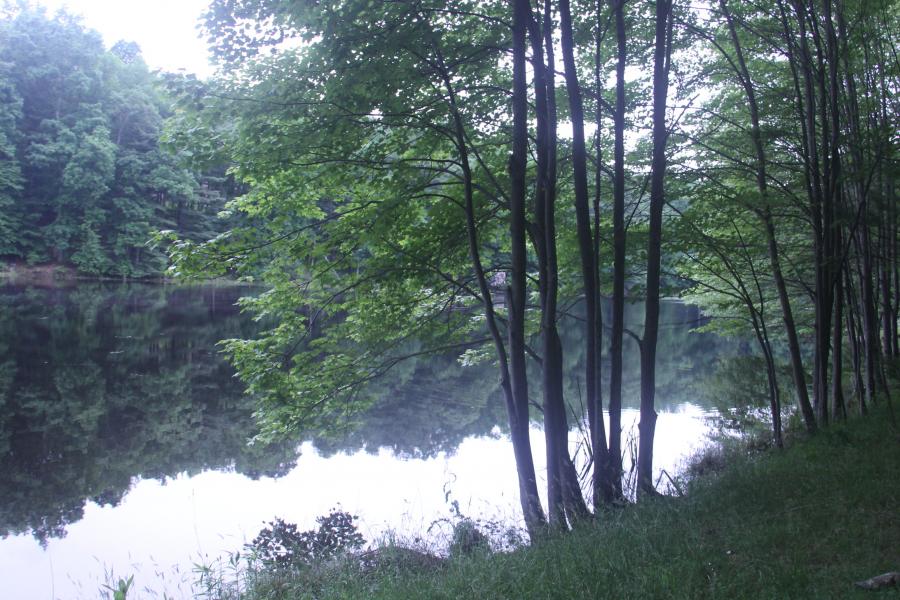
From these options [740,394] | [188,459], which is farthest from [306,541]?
[740,394]

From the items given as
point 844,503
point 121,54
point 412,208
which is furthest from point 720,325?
point 121,54

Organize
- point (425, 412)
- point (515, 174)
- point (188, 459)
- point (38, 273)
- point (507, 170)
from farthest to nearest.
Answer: point (38, 273) < point (425, 412) < point (188, 459) < point (507, 170) < point (515, 174)

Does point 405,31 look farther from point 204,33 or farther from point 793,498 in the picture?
point 793,498

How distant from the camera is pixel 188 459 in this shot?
44.6ft

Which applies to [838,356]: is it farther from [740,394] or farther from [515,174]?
[740,394]

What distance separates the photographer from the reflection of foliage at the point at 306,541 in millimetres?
8227

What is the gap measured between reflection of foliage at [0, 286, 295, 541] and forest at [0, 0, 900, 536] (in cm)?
546

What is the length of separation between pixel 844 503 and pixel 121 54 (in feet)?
264

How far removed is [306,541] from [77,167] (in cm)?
4503

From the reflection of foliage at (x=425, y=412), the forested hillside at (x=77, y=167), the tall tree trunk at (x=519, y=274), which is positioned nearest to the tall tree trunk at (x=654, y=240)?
the tall tree trunk at (x=519, y=274)

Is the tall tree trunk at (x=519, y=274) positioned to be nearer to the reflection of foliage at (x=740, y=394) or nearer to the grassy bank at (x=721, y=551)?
the grassy bank at (x=721, y=551)

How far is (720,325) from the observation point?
1379 centimetres

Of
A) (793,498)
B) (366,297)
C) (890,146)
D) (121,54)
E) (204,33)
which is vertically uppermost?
(121,54)

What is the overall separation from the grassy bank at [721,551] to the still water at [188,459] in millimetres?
2921
